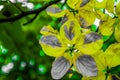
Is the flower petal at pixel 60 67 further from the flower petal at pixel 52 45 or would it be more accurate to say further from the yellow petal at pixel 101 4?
the yellow petal at pixel 101 4

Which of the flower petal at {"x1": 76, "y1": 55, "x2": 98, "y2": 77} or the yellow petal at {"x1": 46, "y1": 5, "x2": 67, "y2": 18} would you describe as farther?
the yellow petal at {"x1": 46, "y1": 5, "x2": 67, "y2": 18}

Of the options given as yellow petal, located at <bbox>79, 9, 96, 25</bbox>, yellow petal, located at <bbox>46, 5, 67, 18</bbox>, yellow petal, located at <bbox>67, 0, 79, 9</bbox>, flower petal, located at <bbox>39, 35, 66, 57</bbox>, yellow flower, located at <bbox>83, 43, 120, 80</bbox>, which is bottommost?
yellow flower, located at <bbox>83, 43, 120, 80</bbox>

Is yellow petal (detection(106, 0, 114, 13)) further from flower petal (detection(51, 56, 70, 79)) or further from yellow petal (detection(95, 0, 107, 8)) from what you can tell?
flower petal (detection(51, 56, 70, 79))

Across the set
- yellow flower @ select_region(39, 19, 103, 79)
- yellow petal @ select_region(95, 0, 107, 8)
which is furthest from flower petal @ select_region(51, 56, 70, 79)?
yellow petal @ select_region(95, 0, 107, 8)

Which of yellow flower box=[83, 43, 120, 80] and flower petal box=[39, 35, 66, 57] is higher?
flower petal box=[39, 35, 66, 57]

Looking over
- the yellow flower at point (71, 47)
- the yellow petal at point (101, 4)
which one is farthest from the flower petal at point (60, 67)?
the yellow petal at point (101, 4)
